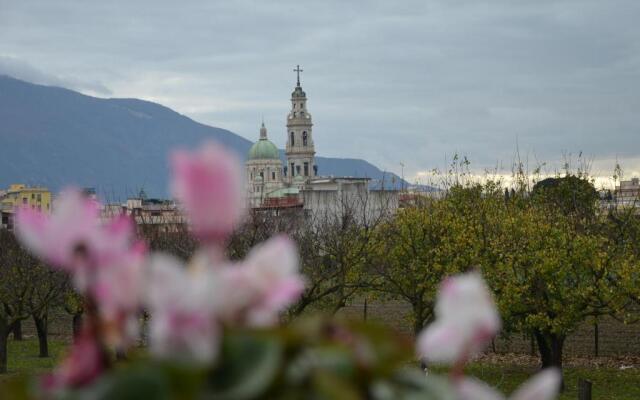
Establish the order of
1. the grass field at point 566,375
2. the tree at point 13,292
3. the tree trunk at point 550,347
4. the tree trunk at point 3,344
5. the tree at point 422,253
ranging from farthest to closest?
the tree at point 13,292
the tree trunk at point 3,344
the tree at point 422,253
the tree trunk at point 550,347
the grass field at point 566,375

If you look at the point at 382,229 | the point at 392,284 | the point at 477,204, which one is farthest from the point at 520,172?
the point at 392,284

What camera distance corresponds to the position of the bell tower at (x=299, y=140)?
178 meters

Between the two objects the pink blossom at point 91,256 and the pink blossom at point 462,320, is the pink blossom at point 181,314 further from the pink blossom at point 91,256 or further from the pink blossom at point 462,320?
the pink blossom at point 462,320

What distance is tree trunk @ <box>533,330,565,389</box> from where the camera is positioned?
22797 mm

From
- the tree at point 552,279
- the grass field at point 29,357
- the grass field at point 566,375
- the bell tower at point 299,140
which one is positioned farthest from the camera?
the bell tower at point 299,140

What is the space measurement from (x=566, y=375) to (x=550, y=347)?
1.06 metres

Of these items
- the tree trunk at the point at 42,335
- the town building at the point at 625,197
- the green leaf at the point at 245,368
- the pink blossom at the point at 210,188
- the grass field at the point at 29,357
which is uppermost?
the town building at the point at 625,197

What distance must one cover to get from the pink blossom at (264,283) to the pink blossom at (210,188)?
0.25ft

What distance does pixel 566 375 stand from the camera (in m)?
25.1

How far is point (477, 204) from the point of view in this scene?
30.9m

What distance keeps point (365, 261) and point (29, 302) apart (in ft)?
32.4

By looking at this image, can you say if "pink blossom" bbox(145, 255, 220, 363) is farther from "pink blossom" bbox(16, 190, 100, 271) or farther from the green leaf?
"pink blossom" bbox(16, 190, 100, 271)

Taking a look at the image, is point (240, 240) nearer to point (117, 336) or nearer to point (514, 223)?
point (514, 223)

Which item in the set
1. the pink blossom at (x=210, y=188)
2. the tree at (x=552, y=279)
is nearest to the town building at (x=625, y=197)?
the tree at (x=552, y=279)
